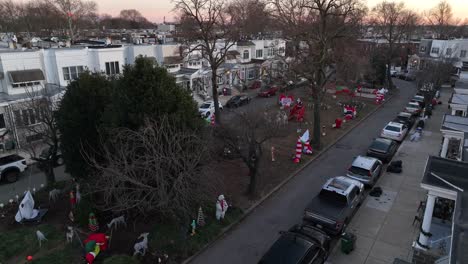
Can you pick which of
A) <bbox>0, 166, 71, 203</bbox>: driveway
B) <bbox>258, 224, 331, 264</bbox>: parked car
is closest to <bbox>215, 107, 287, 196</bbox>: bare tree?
<bbox>258, 224, 331, 264</bbox>: parked car

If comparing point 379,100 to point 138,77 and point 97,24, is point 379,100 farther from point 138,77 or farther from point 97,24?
point 97,24

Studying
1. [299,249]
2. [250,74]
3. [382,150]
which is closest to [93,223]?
[299,249]

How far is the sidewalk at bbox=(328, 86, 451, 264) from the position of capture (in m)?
12.6

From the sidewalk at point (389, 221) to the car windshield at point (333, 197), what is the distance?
1203mm

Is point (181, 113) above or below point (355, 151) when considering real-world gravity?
above

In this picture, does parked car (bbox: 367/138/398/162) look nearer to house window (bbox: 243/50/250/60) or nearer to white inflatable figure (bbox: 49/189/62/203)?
white inflatable figure (bbox: 49/189/62/203)

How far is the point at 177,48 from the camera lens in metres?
39.5

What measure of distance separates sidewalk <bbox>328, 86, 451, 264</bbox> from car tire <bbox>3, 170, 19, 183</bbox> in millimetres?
19259

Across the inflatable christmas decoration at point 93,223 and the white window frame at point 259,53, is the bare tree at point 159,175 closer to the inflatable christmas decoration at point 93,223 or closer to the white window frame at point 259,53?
the inflatable christmas decoration at point 93,223

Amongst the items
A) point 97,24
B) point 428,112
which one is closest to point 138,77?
point 428,112

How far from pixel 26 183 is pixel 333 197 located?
60.2ft

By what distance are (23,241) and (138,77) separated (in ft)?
26.6

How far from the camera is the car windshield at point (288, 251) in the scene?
10883 millimetres

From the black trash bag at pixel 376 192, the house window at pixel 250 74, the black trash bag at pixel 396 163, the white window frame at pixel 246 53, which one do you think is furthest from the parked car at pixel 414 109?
the white window frame at pixel 246 53
